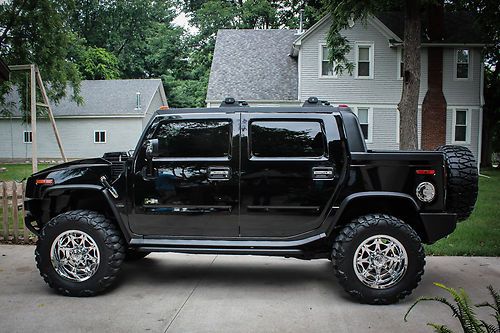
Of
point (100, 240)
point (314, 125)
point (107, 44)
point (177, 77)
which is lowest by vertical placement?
point (100, 240)

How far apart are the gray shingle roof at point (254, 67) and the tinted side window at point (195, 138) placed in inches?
755

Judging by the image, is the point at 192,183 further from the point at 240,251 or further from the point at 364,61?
the point at 364,61

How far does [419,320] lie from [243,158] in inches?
92.1

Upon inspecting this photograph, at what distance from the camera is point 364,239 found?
4977mm

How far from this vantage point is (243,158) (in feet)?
17.0

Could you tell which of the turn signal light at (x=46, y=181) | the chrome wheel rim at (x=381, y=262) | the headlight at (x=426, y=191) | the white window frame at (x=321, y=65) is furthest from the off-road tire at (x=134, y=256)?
the white window frame at (x=321, y=65)

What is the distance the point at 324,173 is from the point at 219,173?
1.11 meters

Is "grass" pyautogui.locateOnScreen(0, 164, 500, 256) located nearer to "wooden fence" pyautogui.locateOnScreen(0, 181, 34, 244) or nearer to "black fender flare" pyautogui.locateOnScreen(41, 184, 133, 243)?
"wooden fence" pyautogui.locateOnScreen(0, 181, 34, 244)

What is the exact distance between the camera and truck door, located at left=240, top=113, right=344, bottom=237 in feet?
16.7

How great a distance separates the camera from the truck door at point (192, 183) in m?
5.18

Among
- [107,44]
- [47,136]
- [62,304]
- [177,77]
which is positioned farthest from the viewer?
[107,44]

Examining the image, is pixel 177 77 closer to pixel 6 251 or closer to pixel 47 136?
pixel 47 136

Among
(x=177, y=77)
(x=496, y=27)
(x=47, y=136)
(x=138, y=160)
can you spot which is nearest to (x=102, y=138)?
(x=47, y=136)

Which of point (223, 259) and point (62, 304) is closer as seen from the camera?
point (62, 304)
